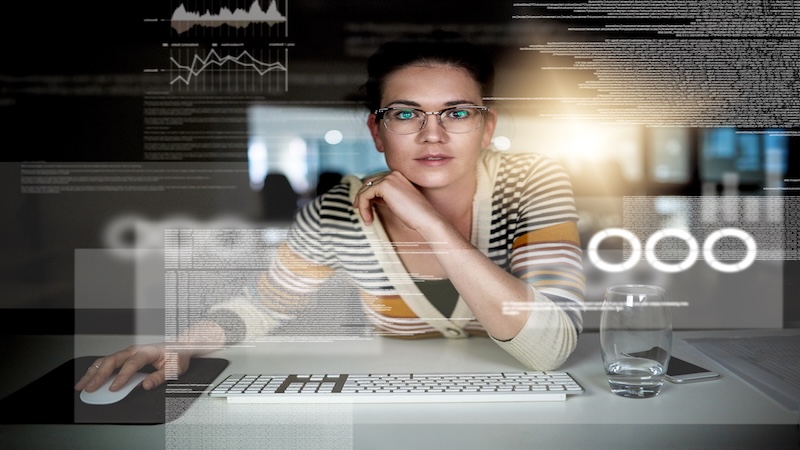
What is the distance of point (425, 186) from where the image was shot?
1198 millimetres

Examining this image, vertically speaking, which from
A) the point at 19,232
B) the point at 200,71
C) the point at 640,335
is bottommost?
the point at 640,335

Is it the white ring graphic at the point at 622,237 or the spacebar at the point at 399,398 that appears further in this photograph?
the white ring graphic at the point at 622,237

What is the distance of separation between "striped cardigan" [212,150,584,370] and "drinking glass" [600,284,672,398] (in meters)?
0.15

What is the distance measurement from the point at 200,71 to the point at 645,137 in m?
0.75

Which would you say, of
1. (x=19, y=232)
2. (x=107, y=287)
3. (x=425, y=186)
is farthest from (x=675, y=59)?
(x=19, y=232)

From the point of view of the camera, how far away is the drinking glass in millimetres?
998

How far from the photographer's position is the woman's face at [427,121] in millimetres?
1170

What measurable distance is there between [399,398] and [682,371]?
431 mm

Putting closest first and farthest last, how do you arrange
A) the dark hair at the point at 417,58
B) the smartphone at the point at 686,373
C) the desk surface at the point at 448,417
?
1. the desk surface at the point at 448,417
2. the smartphone at the point at 686,373
3. the dark hair at the point at 417,58

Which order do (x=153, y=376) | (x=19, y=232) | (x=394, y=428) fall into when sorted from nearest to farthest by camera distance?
(x=394, y=428) → (x=153, y=376) → (x=19, y=232)

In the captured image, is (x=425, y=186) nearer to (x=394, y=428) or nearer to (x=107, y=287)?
(x=394, y=428)

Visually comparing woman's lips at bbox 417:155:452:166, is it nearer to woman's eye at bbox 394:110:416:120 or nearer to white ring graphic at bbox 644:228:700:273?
woman's eye at bbox 394:110:416:120

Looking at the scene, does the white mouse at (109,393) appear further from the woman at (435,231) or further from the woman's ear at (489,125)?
the woman's ear at (489,125)

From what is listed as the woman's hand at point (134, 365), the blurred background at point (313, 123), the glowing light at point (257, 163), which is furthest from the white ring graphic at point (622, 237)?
the woman's hand at point (134, 365)
